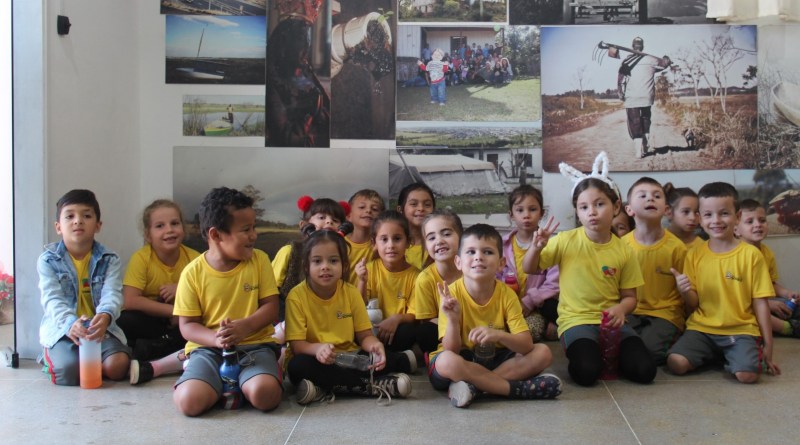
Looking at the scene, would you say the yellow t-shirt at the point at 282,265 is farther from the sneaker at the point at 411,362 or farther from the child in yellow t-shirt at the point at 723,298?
the child in yellow t-shirt at the point at 723,298

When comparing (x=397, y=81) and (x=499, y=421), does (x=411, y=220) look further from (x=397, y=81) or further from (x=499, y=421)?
(x=499, y=421)

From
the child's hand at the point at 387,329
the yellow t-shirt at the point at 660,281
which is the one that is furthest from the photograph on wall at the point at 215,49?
the yellow t-shirt at the point at 660,281

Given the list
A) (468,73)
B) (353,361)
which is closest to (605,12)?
(468,73)

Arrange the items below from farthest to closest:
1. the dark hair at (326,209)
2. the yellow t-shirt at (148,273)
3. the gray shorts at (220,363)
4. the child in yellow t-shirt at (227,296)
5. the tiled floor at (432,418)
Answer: the dark hair at (326,209) < the yellow t-shirt at (148,273) < the child in yellow t-shirt at (227,296) < the gray shorts at (220,363) < the tiled floor at (432,418)

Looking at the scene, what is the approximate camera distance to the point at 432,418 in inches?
116

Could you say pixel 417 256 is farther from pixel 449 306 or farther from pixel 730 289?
pixel 730 289

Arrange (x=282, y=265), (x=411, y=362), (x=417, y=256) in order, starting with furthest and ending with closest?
(x=417, y=256) → (x=282, y=265) → (x=411, y=362)

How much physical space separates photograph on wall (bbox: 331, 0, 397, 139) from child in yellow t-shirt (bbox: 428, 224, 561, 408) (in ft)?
6.30

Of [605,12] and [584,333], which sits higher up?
[605,12]

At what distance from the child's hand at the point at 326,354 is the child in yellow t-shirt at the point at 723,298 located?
1552mm

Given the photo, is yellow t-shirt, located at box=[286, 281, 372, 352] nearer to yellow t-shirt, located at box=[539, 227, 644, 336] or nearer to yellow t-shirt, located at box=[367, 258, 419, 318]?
yellow t-shirt, located at box=[367, 258, 419, 318]

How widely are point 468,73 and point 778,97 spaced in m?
1.95

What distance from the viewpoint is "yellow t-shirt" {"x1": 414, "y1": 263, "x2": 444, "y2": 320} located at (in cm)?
359

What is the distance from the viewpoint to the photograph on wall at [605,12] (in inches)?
195
